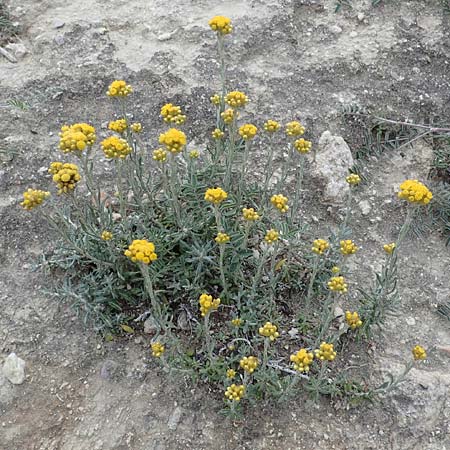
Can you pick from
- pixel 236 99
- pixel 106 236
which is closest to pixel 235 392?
pixel 106 236

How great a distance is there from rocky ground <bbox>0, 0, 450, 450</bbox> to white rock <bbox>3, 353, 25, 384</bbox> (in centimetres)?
5

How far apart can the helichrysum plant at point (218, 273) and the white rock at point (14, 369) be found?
1.65ft

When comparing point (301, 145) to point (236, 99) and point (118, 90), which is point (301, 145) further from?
point (118, 90)

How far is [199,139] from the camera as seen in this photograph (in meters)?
4.89

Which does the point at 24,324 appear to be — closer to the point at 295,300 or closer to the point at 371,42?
the point at 295,300

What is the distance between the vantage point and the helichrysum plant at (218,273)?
11.3ft

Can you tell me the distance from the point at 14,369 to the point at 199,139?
2.39 m

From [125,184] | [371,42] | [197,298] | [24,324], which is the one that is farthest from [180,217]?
[371,42]

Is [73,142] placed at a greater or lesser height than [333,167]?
greater

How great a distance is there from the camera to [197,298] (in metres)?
3.78

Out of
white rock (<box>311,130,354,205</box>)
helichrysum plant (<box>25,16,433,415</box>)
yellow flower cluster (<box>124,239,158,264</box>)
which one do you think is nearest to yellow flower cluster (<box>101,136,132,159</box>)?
helichrysum plant (<box>25,16,433,415</box>)

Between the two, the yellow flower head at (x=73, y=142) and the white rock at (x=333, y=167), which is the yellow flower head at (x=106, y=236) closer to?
the yellow flower head at (x=73, y=142)

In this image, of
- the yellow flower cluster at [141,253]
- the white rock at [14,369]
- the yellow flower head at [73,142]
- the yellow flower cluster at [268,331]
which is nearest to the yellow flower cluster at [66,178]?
the yellow flower head at [73,142]

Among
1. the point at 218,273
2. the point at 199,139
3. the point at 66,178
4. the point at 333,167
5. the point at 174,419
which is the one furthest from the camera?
the point at 199,139
